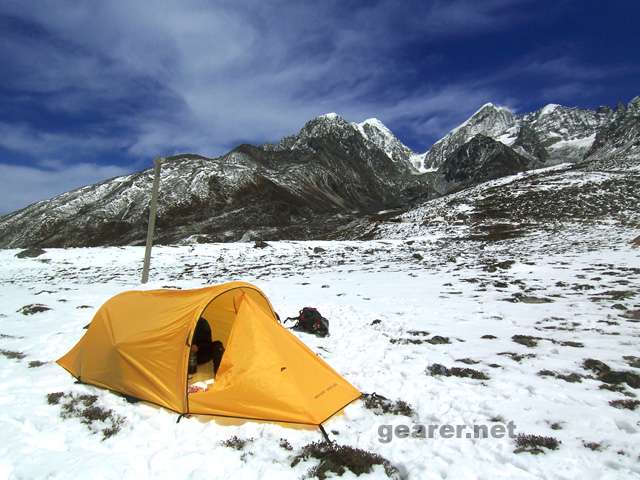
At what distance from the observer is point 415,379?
29.3ft

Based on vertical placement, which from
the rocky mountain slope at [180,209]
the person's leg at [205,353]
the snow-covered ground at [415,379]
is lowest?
the snow-covered ground at [415,379]

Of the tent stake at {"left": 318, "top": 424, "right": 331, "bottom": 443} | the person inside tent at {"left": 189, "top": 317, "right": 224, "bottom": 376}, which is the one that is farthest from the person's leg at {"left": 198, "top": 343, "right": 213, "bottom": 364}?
the tent stake at {"left": 318, "top": 424, "right": 331, "bottom": 443}

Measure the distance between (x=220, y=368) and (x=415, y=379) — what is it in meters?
4.25

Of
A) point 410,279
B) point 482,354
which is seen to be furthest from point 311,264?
point 482,354

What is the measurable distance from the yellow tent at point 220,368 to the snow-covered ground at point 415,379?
0.27m

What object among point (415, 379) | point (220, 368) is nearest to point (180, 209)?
point (220, 368)

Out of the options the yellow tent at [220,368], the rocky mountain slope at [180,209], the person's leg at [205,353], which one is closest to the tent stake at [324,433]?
the yellow tent at [220,368]

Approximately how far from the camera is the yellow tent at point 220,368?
23.3 feet

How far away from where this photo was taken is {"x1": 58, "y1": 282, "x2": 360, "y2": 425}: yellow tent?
23.3ft

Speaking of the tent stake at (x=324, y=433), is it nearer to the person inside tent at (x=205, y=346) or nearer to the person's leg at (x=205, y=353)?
the person inside tent at (x=205, y=346)

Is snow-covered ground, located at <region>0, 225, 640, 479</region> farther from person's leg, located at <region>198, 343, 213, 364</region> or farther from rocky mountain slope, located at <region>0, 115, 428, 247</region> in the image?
rocky mountain slope, located at <region>0, 115, 428, 247</region>

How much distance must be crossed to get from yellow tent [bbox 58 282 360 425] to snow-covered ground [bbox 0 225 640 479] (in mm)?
271

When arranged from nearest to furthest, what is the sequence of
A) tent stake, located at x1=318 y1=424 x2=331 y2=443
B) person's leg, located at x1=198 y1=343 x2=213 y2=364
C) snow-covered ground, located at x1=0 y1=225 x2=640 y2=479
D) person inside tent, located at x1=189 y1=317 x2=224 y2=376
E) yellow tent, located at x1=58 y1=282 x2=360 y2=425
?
1. snow-covered ground, located at x1=0 y1=225 x2=640 y2=479
2. tent stake, located at x1=318 y1=424 x2=331 y2=443
3. yellow tent, located at x1=58 y1=282 x2=360 y2=425
4. person inside tent, located at x1=189 y1=317 x2=224 y2=376
5. person's leg, located at x1=198 y1=343 x2=213 y2=364

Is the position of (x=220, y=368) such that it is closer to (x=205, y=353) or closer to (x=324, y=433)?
(x=205, y=353)
